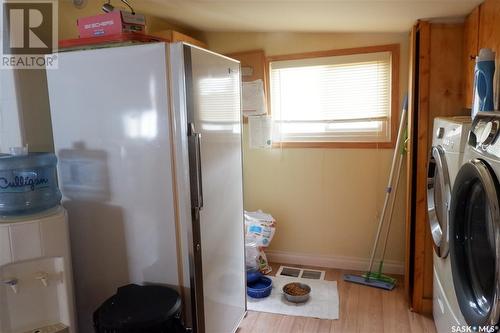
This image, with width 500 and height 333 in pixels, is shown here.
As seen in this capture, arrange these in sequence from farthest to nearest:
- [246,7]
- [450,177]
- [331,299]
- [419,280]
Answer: [331,299], [419,280], [246,7], [450,177]

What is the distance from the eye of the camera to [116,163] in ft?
5.38

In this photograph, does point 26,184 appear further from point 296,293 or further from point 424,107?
point 424,107

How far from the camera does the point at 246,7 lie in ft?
7.01

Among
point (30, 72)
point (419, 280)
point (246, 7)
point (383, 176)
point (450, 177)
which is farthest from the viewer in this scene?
point (383, 176)

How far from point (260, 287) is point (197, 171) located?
142 centimetres

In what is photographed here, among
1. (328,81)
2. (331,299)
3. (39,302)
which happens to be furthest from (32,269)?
(328,81)

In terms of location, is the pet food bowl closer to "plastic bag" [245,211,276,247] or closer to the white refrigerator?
"plastic bag" [245,211,276,247]

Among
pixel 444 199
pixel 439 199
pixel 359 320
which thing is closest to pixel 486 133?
pixel 444 199

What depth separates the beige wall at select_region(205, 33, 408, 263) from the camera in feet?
9.53

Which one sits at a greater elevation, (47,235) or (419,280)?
(47,235)

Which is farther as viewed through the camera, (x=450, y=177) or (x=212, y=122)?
(x=212, y=122)

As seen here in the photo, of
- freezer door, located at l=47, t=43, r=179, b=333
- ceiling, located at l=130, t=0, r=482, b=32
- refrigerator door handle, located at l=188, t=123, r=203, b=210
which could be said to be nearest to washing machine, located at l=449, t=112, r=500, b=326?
ceiling, located at l=130, t=0, r=482, b=32

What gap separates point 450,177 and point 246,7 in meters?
1.43

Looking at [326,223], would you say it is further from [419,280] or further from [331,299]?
[419,280]
